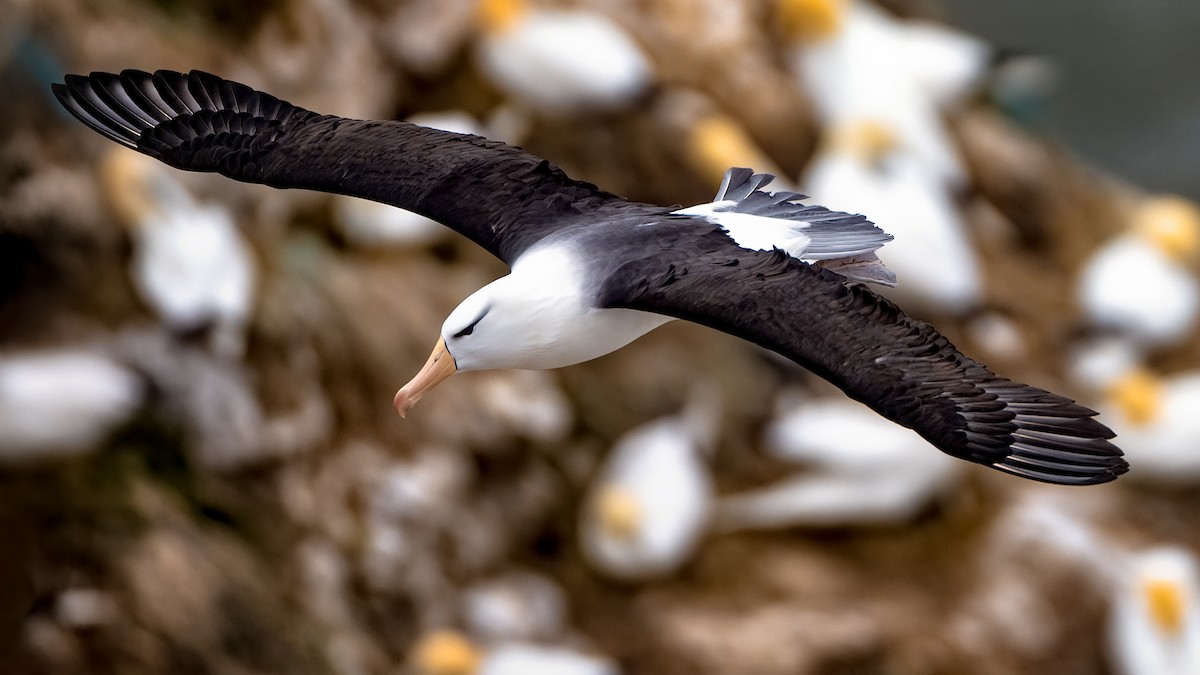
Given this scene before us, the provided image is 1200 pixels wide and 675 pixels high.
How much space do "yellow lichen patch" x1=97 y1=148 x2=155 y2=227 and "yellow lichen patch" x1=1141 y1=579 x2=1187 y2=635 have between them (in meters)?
4.95

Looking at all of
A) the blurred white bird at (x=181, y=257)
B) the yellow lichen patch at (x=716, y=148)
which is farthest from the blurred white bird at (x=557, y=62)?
the blurred white bird at (x=181, y=257)

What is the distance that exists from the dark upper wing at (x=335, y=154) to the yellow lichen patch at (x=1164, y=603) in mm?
4195

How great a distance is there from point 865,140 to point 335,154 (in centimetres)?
484

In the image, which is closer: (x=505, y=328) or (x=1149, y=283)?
(x=505, y=328)

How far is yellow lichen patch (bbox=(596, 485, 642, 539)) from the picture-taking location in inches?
333

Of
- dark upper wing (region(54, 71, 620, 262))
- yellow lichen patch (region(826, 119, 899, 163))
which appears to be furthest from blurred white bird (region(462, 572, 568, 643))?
dark upper wing (region(54, 71, 620, 262))

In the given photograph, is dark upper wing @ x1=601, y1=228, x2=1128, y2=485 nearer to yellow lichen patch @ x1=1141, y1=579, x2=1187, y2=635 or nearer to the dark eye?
the dark eye

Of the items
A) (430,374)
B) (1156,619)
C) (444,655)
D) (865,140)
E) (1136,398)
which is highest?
(865,140)

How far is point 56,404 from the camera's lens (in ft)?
24.2

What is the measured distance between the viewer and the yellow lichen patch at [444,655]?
7.94m

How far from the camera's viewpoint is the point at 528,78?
364 inches

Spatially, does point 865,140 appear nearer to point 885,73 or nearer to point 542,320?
point 885,73

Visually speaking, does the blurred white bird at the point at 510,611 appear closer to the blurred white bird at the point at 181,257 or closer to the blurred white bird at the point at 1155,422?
the blurred white bird at the point at 181,257

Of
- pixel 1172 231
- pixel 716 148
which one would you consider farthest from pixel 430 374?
pixel 1172 231
